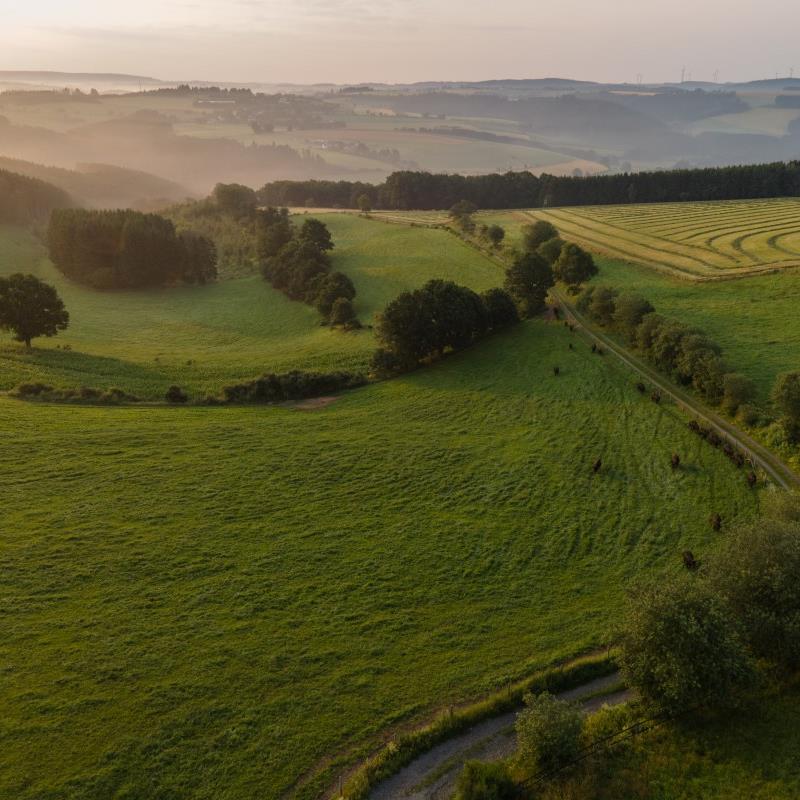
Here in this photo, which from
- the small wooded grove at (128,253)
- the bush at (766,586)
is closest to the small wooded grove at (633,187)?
the small wooded grove at (128,253)

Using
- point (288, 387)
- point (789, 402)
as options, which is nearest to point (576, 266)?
point (789, 402)

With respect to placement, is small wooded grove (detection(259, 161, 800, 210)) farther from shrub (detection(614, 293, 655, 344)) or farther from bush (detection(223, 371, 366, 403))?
bush (detection(223, 371, 366, 403))

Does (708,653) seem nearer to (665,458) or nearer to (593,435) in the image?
(665,458)

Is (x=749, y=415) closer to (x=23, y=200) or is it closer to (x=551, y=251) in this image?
(x=551, y=251)

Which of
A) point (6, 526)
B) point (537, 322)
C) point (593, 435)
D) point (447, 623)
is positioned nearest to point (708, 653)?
point (447, 623)

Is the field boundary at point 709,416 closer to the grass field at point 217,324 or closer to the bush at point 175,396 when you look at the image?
the grass field at point 217,324
